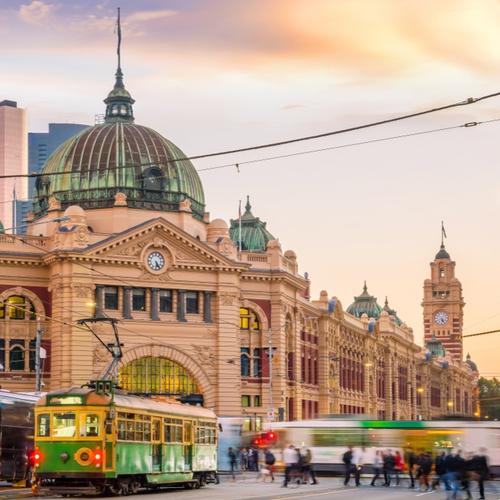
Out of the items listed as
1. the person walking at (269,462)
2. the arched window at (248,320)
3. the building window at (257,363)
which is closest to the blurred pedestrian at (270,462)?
the person walking at (269,462)

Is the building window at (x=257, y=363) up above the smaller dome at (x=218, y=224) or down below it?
below

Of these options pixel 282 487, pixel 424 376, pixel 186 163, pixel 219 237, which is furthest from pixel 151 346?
pixel 424 376

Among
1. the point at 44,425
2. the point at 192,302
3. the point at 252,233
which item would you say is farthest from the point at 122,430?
the point at 252,233

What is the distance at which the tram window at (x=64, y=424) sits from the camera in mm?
46938

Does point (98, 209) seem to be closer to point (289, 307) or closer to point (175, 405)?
point (289, 307)

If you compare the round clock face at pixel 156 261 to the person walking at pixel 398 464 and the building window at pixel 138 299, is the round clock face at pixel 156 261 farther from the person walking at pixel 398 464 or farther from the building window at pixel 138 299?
the person walking at pixel 398 464

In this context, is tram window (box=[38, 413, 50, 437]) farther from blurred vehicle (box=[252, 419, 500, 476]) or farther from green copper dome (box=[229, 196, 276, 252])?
green copper dome (box=[229, 196, 276, 252])

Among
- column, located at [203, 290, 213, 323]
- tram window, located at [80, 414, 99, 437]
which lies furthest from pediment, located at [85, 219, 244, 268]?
tram window, located at [80, 414, 99, 437]

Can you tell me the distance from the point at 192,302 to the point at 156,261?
437cm

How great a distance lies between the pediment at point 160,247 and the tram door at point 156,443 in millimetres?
47456

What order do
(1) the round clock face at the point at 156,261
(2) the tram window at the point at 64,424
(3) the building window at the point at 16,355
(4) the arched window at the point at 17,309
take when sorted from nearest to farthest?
(2) the tram window at the point at 64,424 → (3) the building window at the point at 16,355 → (4) the arched window at the point at 17,309 → (1) the round clock face at the point at 156,261

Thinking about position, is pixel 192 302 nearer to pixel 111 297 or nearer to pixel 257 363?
pixel 111 297

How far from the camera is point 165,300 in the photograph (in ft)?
336

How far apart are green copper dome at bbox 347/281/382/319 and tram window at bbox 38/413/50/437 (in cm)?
13419
